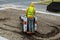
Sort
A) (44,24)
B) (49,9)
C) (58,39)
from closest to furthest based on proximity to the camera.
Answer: (58,39), (44,24), (49,9)

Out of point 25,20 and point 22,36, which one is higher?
point 25,20

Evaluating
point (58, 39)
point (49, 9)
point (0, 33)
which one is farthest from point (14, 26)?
point (49, 9)

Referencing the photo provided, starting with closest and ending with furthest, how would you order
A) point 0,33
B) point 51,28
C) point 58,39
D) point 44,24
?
point 58,39 < point 0,33 < point 51,28 < point 44,24

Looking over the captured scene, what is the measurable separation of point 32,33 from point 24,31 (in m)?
0.33

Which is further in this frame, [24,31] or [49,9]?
[49,9]

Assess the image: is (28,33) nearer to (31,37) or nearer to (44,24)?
(31,37)

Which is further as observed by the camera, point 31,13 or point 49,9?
point 49,9

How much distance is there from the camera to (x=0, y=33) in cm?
746

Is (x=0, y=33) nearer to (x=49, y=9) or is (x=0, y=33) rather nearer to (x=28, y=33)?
(x=28, y=33)

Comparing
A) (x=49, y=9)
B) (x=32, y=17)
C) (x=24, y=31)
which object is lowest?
(x=49, y=9)

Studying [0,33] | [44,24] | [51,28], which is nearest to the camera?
[0,33]

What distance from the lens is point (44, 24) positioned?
8.73 meters

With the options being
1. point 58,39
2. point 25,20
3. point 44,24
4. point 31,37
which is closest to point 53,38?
point 58,39

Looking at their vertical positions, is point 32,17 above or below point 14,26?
above
